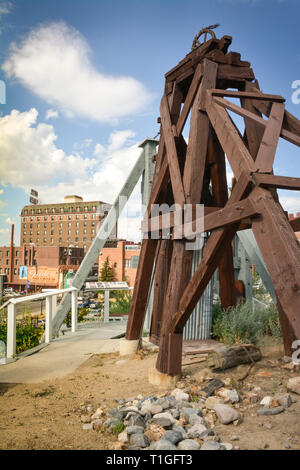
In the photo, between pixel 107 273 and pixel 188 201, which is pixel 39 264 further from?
pixel 188 201

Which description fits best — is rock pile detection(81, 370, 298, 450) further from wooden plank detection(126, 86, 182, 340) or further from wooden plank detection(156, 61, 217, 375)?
wooden plank detection(126, 86, 182, 340)

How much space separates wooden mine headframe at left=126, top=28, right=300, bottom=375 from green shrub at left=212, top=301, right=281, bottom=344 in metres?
0.39

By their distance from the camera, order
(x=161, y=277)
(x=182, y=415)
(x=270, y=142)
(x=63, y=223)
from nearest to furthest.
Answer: (x=182, y=415) < (x=270, y=142) < (x=161, y=277) < (x=63, y=223)

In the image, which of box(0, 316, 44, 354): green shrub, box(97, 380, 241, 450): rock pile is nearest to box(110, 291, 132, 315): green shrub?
box(0, 316, 44, 354): green shrub

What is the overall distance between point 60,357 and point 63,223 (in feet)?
298

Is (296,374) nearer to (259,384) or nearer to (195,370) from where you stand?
(259,384)

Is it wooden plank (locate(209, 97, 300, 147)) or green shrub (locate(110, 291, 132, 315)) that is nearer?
wooden plank (locate(209, 97, 300, 147))

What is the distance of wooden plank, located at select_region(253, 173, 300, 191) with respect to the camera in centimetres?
325

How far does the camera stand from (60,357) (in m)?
6.24

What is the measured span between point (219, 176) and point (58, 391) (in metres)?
3.97

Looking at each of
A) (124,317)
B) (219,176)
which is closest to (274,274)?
(219,176)

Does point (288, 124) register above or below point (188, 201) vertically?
above

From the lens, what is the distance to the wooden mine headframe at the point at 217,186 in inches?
120

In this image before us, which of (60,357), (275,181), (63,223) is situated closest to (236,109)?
(275,181)
